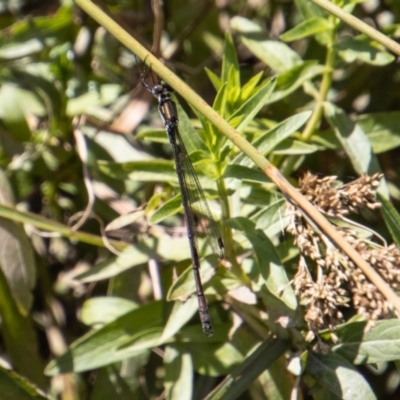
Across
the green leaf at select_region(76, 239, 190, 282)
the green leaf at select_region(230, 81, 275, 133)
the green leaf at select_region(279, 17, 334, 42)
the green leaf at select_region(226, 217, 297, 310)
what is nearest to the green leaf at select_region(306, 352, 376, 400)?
the green leaf at select_region(226, 217, 297, 310)

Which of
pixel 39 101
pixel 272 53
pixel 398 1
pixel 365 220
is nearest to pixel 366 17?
pixel 398 1

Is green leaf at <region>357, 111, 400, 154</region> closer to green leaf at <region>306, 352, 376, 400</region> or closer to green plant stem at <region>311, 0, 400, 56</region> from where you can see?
green plant stem at <region>311, 0, 400, 56</region>

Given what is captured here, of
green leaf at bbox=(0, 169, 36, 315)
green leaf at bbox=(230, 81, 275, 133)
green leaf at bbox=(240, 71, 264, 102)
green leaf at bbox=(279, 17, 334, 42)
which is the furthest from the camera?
green leaf at bbox=(0, 169, 36, 315)

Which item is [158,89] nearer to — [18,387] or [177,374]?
[177,374]

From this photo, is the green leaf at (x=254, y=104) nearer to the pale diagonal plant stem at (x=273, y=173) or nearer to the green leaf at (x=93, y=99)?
the pale diagonal plant stem at (x=273, y=173)

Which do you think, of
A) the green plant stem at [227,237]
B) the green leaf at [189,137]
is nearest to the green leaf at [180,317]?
the green plant stem at [227,237]

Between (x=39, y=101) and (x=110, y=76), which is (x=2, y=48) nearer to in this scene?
(x=39, y=101)
